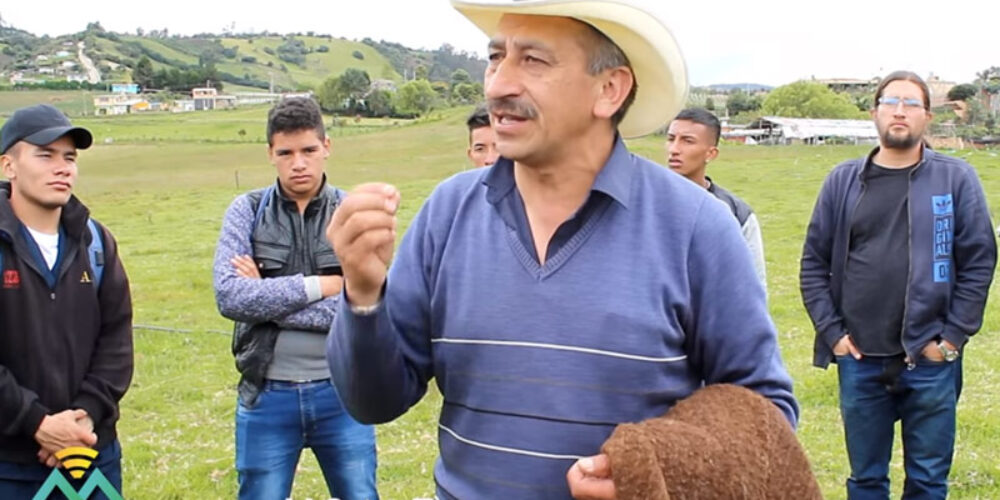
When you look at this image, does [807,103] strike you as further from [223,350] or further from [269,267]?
[269,267]

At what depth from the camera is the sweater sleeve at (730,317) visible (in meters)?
2.39

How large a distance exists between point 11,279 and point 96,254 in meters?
0.47

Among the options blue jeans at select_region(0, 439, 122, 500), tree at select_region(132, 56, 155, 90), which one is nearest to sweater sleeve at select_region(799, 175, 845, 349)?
blue jeans at select_region(0, 439, 122, 500)

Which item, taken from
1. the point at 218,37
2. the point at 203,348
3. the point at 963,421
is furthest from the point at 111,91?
the point at 963,421

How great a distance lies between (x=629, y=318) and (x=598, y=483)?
A: 0.43 m

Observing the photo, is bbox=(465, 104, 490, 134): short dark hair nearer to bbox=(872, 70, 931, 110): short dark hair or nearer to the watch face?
bbox=(872, 70, 931, 110): short dark hair

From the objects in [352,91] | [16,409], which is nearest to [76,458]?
[16,409]

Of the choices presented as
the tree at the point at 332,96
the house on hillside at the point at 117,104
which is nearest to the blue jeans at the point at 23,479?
the tree at the point at 332,96

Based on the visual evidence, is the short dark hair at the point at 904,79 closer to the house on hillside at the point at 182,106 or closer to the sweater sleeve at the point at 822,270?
the sweater sleeve at the point at 822,270

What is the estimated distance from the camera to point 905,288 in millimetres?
5637

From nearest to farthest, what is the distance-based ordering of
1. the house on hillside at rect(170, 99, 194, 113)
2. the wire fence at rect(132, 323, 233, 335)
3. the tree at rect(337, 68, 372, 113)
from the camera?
the wire fence at rect(132, 323, 233, 335), the tree at rect(337, 68, 372, 113), the house on hillside at rect(170, 99, 194, 113)

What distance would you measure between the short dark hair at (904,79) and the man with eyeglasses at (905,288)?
0.04 feet

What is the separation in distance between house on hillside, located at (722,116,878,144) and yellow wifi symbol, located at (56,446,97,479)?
6227 cm

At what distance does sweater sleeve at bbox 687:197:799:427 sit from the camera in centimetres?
239
